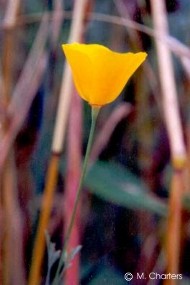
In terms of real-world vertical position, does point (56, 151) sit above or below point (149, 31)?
below

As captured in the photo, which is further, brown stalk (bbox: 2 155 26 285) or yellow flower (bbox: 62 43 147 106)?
brown stalk (bbox: 2 155 26 285)

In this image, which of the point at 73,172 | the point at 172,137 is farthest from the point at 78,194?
the point at 172,137

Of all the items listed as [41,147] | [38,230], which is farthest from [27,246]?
[41,147]

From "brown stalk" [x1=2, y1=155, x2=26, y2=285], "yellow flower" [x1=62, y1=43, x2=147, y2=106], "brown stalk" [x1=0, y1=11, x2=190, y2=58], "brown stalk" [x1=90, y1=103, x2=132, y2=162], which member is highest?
"brown stalk" [x1=0, y1=11, x2=190, y2=58]

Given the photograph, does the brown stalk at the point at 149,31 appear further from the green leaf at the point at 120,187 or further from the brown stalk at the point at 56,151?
the green leaf at the point at 120,187

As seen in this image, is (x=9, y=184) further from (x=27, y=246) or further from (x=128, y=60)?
(x=128, y=60)

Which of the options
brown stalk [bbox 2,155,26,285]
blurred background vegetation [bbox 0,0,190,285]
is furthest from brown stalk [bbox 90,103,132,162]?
brown stalk [bbox 2,155,26,285]

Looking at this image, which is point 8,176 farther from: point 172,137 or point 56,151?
point 172,137

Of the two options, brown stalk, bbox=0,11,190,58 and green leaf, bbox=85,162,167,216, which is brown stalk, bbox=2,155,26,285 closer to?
green leaf, bbox=85,162,167,216
